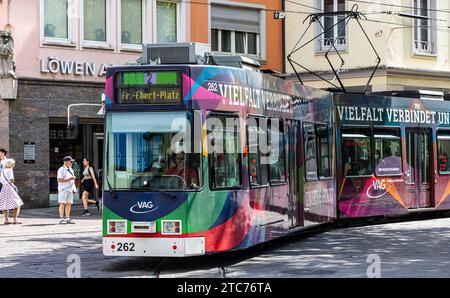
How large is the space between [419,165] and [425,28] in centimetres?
1275

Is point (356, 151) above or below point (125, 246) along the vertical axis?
above

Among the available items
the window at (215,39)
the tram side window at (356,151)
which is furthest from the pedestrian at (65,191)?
the window at (215,39)

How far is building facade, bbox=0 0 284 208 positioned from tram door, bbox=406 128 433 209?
404 inches

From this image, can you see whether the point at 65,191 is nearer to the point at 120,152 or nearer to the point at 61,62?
the point at 61,62

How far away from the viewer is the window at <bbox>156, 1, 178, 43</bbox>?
96.8 ft

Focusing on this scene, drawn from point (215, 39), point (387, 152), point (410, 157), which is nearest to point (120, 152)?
point (387, 152)

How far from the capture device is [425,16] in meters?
33.6

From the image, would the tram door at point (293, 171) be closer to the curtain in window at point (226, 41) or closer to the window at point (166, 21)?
the window at point (166, 21)

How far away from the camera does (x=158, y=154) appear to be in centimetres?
1254

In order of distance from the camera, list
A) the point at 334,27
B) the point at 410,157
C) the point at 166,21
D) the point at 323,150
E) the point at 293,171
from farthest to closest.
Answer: the point at 334,27
the point at 166,21
the point at 410,157
the point at 323,150
the point at 293,171

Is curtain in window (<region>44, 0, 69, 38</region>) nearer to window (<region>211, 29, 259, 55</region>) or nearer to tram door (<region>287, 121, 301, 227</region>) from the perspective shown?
window (<region>211, 29, 259, 55</region>)

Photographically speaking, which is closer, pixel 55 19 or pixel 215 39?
pixel 55 19

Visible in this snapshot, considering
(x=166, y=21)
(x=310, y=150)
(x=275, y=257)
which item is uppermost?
(x=166, y=21)
